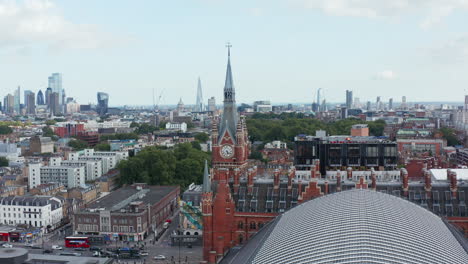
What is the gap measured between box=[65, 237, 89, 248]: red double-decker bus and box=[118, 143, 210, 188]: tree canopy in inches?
1768

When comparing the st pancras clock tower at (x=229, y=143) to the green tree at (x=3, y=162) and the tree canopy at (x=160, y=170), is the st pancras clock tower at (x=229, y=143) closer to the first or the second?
the tree canopy at (x=160, y=170)

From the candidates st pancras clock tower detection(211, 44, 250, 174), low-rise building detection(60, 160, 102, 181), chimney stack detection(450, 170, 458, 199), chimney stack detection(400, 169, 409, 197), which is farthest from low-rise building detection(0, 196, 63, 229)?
chimney stack detection(450, 170, 458, 199)

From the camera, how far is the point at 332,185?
74.0 m

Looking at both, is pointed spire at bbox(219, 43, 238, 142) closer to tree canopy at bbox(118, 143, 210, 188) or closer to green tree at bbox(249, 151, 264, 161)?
tree canopy at bbox(118, 143, 210, 188)

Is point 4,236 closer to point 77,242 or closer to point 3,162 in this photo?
point 77,242

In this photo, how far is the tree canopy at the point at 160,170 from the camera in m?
143

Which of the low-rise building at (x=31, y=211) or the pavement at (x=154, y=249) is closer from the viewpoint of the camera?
the pavement at (x=154, y=249)

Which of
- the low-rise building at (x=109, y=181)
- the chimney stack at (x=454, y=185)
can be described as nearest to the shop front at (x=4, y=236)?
the low-rise building at (x=109, y=181)

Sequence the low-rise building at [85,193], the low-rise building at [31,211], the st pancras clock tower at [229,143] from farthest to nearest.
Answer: the low-rise building at [85,193], the low-rise building at [31,211], the st pancras clock tower at [229,143]

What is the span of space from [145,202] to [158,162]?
32848 mm

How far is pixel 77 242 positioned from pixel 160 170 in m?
47.8

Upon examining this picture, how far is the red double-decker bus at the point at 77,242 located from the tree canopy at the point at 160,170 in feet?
147

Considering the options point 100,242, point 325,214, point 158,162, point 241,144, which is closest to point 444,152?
point 158,162

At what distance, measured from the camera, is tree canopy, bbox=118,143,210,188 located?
469ft
